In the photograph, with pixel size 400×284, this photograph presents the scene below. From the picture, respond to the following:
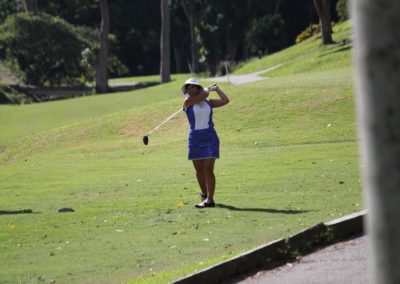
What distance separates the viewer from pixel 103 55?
221 feet

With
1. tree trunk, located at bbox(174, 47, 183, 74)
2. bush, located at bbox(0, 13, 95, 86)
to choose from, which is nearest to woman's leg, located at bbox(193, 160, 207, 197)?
bush, located at bbox(0, 13, 95, 86)

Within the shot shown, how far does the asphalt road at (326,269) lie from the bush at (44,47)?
5664cm

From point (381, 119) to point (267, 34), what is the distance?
66.7m

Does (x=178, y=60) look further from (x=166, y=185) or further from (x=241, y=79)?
(x=166, y=185)

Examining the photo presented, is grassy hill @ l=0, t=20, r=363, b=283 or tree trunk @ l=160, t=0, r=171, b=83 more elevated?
tree trunk @ l=160, t=0, r=171, b=83

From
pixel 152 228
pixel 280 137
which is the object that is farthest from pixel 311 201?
pixel 280 137

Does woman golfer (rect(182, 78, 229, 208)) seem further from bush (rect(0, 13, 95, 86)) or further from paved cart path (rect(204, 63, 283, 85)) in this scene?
bush (rect(0, 13, 95, 86))

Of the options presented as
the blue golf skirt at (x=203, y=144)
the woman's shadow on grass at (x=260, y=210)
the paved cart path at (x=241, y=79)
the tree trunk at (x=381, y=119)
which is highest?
the paved cart path at (x=241, y=79)

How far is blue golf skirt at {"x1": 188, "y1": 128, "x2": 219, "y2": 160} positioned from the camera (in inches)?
522

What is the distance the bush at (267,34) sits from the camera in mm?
68625

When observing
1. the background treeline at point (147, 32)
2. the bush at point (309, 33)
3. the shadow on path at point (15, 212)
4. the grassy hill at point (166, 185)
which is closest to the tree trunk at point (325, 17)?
the background treeline at point (147, 32)

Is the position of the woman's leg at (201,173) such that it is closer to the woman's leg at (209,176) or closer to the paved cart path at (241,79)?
the woman's leg at (209,176)

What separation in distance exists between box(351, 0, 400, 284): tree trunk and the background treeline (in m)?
52.9

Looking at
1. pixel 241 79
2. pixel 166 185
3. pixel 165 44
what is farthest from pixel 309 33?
pixel 166 185
